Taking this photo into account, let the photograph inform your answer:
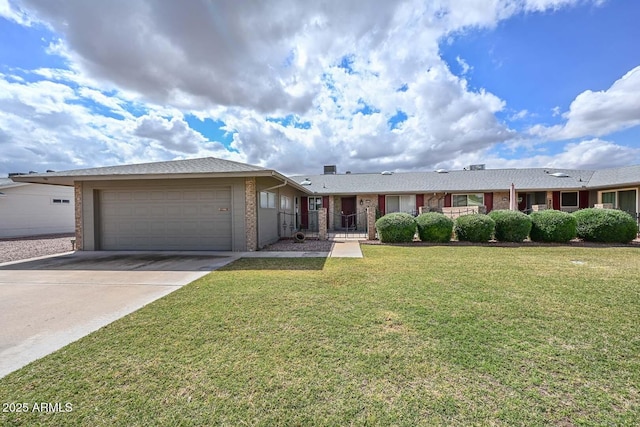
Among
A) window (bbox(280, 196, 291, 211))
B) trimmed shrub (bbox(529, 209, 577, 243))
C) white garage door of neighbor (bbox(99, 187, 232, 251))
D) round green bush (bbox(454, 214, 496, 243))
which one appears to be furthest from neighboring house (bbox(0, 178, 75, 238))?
trimmed shrub (bbox(529, 209, 577, 243))

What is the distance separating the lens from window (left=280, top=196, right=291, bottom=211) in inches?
588

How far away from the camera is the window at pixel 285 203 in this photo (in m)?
14.9

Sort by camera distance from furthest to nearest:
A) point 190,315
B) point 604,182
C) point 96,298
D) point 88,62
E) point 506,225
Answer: point 604,182 < point 506,225 < point 88,62 < point 96,298 < point 190,315

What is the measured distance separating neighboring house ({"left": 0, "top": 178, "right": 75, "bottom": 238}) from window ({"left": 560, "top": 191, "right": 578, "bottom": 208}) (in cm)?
3377

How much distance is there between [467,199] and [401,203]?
4.43 m

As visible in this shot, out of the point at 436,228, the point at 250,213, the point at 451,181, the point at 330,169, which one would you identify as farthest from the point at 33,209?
the point at 451,181

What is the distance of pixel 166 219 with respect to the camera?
10805 mm

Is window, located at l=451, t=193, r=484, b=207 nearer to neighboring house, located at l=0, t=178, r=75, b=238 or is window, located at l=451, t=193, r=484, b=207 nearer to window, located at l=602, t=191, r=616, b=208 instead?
window, located at l=602, t=191, r=616, b=208

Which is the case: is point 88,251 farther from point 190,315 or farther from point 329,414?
point 329,414

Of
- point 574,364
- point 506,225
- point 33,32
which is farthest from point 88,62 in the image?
point 506,225

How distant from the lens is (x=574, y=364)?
8.80 ft

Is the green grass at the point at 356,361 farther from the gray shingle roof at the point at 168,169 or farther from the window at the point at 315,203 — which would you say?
the window at the point at 315,203

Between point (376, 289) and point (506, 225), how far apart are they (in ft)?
31.1

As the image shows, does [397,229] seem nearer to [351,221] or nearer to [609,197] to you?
[351,221]
